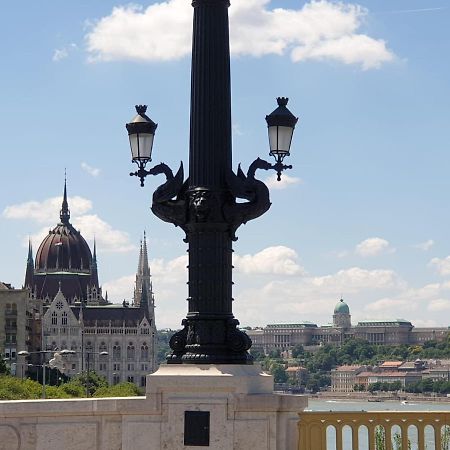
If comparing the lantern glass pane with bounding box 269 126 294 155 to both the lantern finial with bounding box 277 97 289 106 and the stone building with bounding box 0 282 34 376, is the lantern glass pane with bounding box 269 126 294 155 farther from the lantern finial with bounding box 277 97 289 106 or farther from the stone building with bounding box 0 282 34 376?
the stone building with bounding box 0 282 34 376

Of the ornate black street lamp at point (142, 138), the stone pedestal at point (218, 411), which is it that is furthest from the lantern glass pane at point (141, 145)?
the stone pedestal at point (218, 411)

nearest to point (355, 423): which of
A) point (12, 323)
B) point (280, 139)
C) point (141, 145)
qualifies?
point (280, 139)

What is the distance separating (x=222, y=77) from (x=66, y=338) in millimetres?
180695

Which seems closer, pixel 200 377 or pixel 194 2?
pixel 200 377

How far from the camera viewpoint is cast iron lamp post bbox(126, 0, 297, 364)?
1305cm

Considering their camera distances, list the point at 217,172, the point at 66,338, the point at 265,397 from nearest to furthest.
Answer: the point at 265,397 < the point at 217,172 < the point at 66,338

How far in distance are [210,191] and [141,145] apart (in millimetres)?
1137

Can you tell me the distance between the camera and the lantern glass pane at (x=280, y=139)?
1363 cm

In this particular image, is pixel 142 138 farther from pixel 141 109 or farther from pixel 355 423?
pixel 355 423

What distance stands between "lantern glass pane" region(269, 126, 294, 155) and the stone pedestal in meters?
2.65

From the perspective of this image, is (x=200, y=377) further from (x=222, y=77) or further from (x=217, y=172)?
(x=222, y=77)

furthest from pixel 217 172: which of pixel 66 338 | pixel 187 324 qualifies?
pixel 66 338

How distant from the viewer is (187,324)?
13.2 metres

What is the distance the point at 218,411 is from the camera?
493 inches
